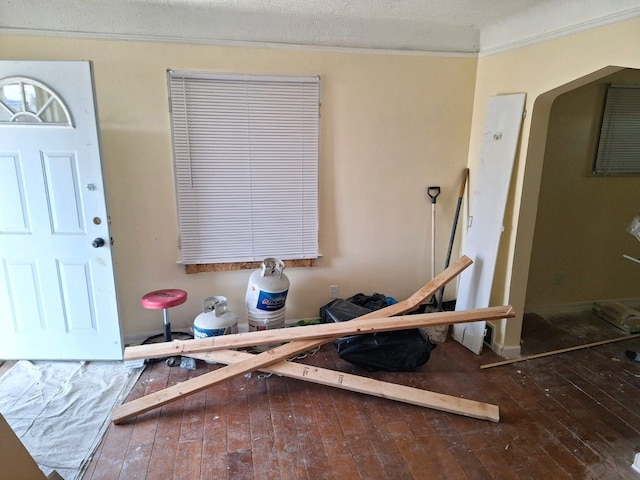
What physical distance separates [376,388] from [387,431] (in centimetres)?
30

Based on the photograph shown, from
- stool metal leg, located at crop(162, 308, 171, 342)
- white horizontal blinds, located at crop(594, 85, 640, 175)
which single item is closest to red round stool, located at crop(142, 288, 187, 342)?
stool metal leg, located at crop(162, 308, 171, 342)

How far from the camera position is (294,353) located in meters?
2.78

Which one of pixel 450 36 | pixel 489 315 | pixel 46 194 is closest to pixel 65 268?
pixel 46 194

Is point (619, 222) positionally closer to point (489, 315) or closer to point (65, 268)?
point (489, 315)

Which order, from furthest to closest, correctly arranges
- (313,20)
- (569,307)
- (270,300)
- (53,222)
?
(569,307)
(270,300)
(313,20)
(53,222)

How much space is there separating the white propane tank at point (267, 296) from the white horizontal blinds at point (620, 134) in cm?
306

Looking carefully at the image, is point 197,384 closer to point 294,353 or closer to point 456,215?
point 294,353

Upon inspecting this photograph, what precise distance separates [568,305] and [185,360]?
368cm

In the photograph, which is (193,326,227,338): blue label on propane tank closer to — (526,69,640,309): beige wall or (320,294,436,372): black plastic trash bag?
(320,294,436,372): black plastic trash bag

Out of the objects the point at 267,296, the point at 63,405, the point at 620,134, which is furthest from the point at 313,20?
the point at 63,405

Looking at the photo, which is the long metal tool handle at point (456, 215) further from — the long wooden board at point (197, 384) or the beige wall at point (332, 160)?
the long wooden board at point (197, 384)

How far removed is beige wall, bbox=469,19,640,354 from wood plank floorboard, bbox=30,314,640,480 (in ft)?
1.98

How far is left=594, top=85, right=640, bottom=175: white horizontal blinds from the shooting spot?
3.46 m

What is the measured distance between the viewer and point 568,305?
3996 millimetres
